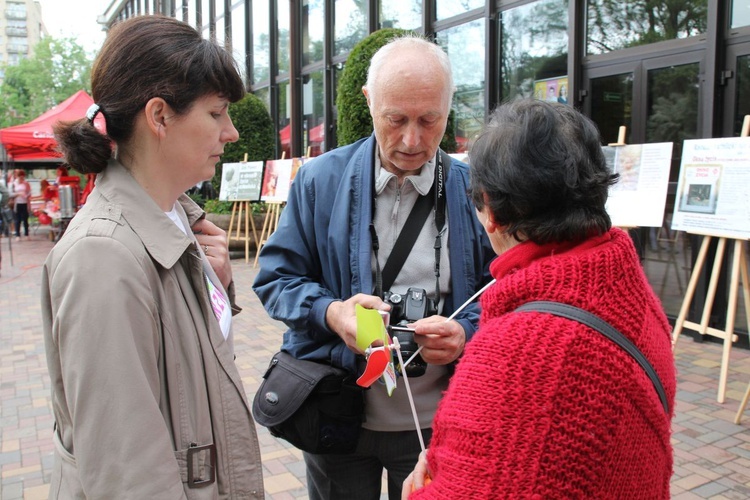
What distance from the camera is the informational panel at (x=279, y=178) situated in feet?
34.0

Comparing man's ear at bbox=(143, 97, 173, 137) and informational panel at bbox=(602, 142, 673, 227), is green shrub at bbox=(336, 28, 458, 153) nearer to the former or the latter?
informational panel at bbox=(602, 142, 673, 227)

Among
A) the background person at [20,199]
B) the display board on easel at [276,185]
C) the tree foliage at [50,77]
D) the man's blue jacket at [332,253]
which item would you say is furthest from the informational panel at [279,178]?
the tree foliage at [50,77]

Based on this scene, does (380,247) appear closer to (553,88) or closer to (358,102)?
(358,102)

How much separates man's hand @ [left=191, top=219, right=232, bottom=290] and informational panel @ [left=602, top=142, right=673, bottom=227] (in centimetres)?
379

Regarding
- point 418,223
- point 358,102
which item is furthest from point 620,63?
point 418,223

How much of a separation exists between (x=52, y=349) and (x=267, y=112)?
13183 millimetres

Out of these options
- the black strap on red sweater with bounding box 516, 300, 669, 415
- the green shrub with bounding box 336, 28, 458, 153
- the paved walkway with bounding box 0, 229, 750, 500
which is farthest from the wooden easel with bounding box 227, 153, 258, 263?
the black strap on red sweater with bounding box 516, 300, 669, 415

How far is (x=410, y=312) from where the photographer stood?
1.88 metres

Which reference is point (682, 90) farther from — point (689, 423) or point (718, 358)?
point (689, 423)

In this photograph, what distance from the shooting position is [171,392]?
52.4 inches

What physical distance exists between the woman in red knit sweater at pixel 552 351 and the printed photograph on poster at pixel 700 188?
3786mm

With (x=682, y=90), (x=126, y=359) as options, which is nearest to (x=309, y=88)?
(x=682, y=90)

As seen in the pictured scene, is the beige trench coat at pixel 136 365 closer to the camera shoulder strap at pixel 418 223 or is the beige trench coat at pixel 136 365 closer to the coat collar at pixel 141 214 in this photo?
the coat collar at pixel 141 214

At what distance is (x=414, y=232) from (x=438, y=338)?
1.34 feet
